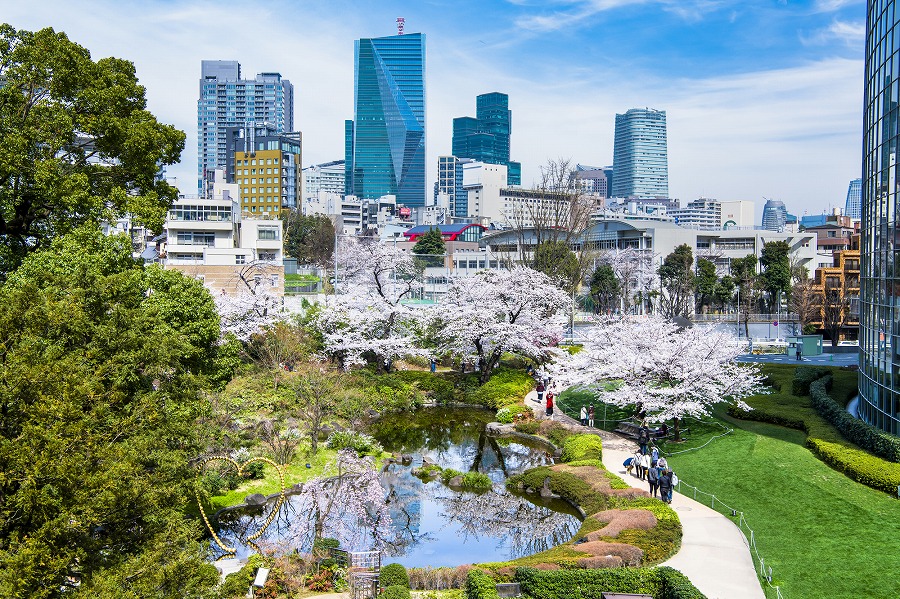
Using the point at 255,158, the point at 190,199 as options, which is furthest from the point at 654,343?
the point at 255,158

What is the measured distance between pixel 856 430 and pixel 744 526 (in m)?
8.51

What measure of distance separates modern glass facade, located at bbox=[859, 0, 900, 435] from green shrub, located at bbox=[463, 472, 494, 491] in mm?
13249

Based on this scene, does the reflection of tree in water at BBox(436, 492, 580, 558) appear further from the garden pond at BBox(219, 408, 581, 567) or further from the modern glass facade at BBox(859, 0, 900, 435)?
the modern glass facade at BBox(859, 0, 900, 435)

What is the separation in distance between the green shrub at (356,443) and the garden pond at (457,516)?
1.15 metres

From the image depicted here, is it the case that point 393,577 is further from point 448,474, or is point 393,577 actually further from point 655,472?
point 448,474

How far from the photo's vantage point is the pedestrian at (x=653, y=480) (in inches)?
853

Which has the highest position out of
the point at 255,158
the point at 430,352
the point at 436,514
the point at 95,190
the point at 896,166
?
the point at 255,158

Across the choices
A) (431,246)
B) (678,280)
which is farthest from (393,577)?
(431,246)

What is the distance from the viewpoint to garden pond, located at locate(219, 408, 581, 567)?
19703mm

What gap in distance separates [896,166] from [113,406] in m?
24.2

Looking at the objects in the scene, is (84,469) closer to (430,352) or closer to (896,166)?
(896,166)

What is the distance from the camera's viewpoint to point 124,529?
→ 1115 cm

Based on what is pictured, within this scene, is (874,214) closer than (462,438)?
Yes

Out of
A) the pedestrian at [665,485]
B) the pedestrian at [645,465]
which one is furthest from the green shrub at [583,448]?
the pedestrian at [665,485]
